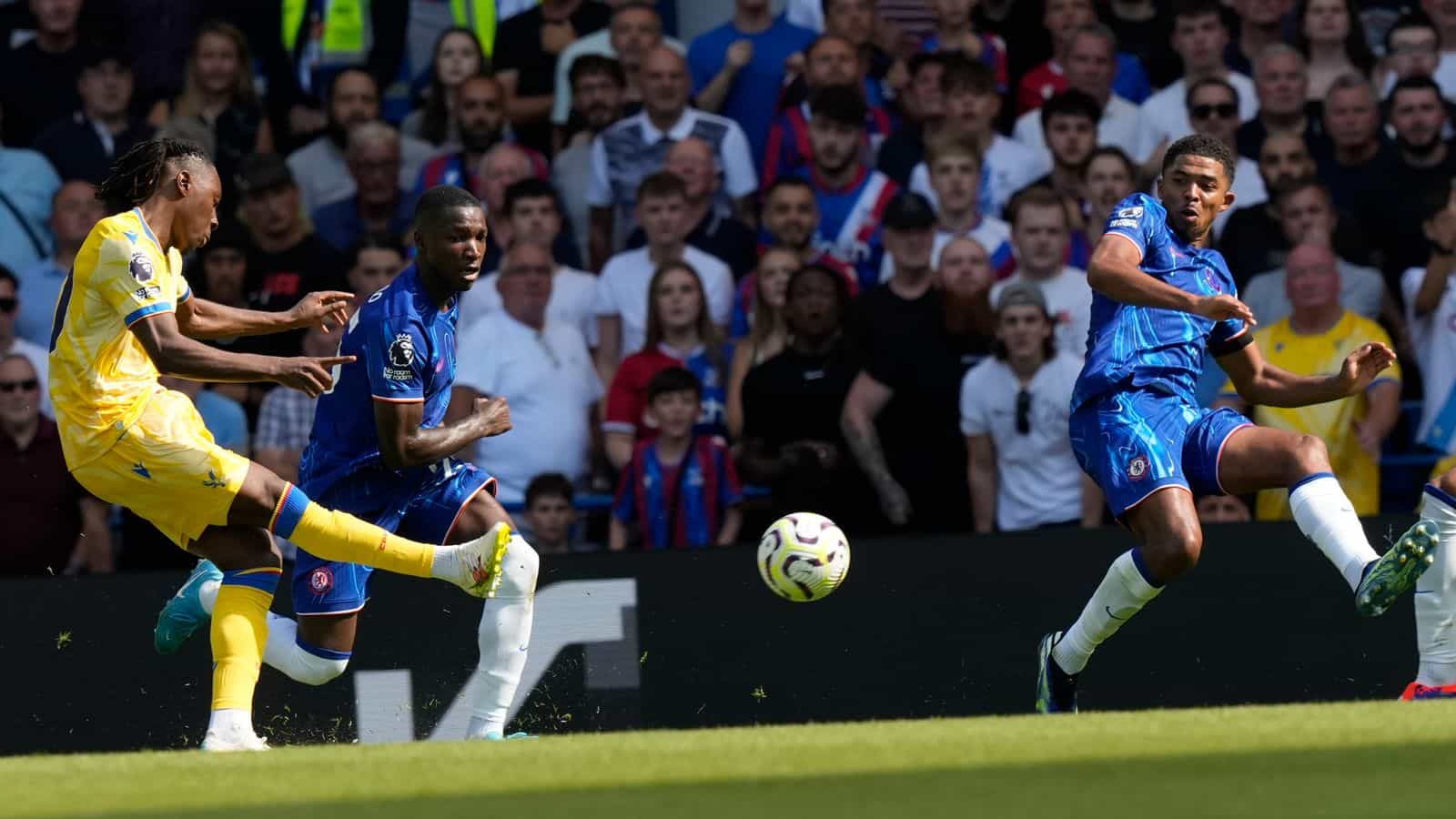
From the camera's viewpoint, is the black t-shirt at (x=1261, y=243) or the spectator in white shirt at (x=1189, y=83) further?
the spectator in white shirt at (x=1189, y=83)

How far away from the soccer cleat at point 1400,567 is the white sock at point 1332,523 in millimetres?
161

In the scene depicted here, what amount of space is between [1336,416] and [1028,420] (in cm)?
154

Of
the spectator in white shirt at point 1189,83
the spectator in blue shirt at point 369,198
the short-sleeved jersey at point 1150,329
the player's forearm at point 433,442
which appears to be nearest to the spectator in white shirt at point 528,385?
the spectator in blue shirt at point 369,198

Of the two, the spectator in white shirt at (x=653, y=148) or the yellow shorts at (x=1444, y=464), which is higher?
the spectator in white shirt at (x=653, y=148)

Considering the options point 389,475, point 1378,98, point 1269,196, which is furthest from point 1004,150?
point 389,475

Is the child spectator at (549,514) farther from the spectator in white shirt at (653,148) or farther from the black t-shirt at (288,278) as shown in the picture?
the spectator in white shirt at (653,148)

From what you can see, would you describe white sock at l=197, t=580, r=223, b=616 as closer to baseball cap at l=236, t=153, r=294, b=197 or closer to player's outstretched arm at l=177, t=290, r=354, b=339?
player's outstretched arm at l=177, t=290, r=354, b=339

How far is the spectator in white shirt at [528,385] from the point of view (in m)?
10.6

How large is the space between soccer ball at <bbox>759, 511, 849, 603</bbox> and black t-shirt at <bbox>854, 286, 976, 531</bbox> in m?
2.37

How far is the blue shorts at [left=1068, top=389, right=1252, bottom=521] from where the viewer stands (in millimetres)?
7434

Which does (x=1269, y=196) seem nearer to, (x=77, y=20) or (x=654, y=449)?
(x=654, y=449)

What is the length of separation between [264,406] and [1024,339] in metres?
3.96

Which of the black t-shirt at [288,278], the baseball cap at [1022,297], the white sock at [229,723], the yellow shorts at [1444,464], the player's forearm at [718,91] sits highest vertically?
the player's forearm at [718,91]

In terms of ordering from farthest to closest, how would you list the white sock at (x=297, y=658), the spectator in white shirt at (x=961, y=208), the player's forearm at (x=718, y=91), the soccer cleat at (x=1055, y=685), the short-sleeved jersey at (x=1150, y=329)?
the player's forearm at (x=718, y=91) < the spectator in white shirt at (x=961, y=208) < the soccer cleat at (x=1055, y=685) < the white sock at (x=297, y=658) < the short-sleeved jersey at (x=1150, y=329)
